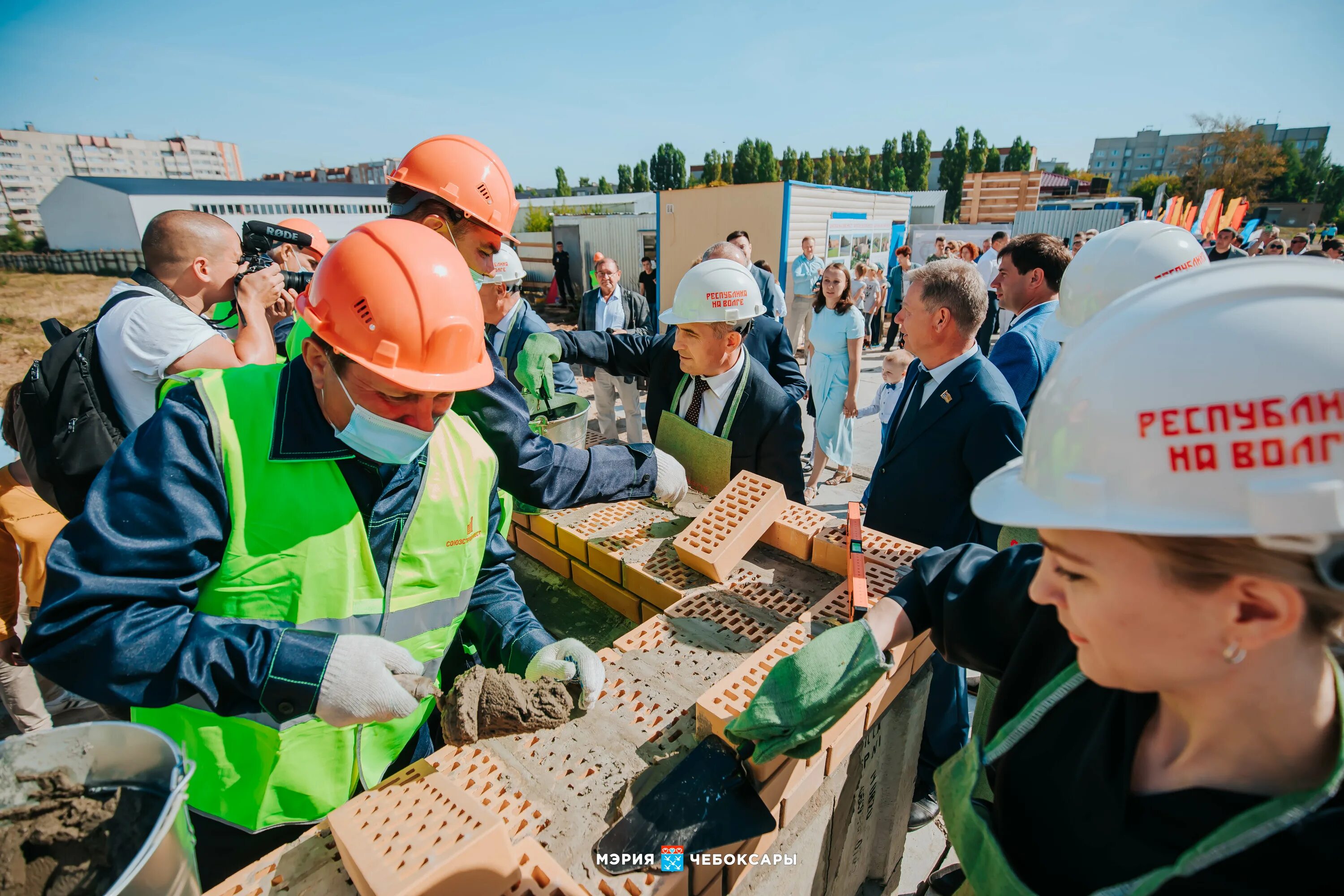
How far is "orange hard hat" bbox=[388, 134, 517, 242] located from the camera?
8.48 feet

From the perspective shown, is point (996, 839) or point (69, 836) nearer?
point (69, 836)

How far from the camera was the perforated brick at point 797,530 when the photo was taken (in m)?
2.21

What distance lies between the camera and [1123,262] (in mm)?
2994

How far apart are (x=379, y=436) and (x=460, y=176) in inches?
61.6

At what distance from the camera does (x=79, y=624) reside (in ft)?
4.04

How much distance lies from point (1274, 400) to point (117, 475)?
201 cm

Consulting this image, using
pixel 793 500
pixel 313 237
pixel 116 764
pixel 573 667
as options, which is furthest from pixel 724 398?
pixel 313 237

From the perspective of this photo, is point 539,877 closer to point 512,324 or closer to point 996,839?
point 996,839

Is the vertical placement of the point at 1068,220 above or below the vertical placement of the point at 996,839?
above

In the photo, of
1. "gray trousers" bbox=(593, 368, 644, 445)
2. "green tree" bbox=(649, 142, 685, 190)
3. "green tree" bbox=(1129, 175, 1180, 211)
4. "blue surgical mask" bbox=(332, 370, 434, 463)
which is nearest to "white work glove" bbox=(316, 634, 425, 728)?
"blue surgical mask" bbox=(332, 370, 434, 463)

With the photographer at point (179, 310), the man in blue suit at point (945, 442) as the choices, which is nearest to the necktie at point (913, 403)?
the man in blue suit at point (945, 442)


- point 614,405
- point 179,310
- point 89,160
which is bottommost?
point 614,405

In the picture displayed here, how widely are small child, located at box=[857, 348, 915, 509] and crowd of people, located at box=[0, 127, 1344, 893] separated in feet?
2.17

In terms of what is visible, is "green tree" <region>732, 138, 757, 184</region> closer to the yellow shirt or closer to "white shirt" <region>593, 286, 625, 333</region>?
"white shirt" <region>593, 286, 625, 333</region>
